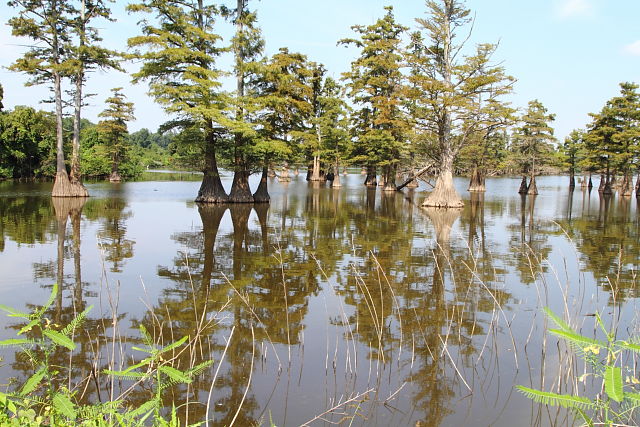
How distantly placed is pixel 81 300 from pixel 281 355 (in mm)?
3444

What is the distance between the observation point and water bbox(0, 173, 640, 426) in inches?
179

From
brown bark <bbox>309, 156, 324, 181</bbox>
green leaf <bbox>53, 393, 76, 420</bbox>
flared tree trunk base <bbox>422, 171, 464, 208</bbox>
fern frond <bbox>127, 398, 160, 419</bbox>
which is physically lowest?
fern frond <bbox>127, 398, 160, 419</bbox>

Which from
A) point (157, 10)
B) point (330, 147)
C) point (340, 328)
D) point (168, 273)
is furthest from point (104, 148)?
point (340, 328)

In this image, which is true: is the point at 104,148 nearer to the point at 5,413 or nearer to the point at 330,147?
the point at 330,147

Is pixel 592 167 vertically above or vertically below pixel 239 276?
above

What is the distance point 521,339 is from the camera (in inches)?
243

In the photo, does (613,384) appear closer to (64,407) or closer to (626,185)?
(64,407)

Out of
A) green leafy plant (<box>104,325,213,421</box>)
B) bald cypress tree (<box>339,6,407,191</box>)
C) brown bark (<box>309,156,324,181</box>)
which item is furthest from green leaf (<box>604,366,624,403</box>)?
brown bark (<box>309,156,324,181</box>)

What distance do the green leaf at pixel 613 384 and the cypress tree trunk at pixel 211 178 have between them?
2278 centimetres

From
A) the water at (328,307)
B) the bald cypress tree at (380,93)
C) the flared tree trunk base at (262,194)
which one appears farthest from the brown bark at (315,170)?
the water at (328,307)

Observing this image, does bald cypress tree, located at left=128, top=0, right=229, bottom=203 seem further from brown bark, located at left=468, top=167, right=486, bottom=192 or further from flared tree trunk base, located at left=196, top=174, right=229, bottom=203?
brown bark, located at left=468, top=167, right=486, bottom=192

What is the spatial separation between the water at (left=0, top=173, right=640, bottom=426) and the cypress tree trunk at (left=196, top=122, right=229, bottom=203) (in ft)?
26.8

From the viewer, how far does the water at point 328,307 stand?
14.9ft

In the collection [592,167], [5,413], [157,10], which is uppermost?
[157,10]
